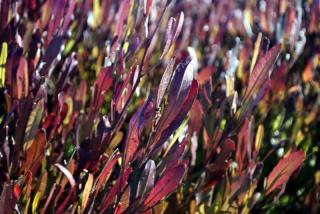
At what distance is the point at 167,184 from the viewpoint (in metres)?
1.09

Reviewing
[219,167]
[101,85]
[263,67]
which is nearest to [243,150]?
[219,167]

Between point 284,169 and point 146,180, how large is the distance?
499 mm

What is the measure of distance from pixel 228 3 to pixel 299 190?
2.79 m

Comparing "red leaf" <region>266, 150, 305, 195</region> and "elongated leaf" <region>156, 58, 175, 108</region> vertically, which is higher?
"elongated leaf" <region>156, 58, 175, 108</region>

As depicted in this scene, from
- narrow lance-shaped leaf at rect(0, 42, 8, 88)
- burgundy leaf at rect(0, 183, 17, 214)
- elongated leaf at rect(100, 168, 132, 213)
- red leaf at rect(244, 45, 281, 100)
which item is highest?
red leaf at rect(244, 45, 281, 100)

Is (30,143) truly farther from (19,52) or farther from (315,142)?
(315,142)

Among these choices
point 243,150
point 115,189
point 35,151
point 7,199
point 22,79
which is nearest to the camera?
point 7,199

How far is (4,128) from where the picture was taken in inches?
50.5

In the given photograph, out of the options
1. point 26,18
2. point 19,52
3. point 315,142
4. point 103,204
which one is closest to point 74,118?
point 19,52

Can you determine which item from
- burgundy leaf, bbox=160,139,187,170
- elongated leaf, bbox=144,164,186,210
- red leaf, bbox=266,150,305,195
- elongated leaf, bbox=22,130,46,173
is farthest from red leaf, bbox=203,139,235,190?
elongated leaf, bbox=22,130,46,173

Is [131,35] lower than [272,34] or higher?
lower

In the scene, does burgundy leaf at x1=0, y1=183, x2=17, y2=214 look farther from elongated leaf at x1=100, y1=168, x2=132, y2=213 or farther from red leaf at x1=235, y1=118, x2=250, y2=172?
red leaf at x1=235, y1=118, x2=250, y2=172

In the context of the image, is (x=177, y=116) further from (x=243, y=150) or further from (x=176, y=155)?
(x=243, y=150)

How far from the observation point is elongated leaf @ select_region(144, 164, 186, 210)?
1.08 m
